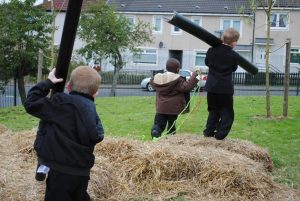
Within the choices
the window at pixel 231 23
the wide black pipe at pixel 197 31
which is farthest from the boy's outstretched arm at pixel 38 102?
the window at pixel 231 23

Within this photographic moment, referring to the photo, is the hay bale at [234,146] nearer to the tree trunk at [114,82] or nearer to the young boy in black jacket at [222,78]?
the young boy in black jacket at [222,78]

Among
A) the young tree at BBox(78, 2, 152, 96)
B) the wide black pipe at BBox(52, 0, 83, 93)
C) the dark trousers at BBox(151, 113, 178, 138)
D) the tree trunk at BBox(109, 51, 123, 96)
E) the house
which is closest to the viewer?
the wide black pipe at BBox(52, 0, 83, 93)

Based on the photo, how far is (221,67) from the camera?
23.7 ft

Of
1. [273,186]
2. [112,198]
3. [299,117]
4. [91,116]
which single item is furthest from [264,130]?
[91,116]

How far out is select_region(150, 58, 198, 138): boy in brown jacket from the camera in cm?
825

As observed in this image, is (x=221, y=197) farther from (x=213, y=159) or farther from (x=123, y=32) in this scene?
(x=123, y=32)

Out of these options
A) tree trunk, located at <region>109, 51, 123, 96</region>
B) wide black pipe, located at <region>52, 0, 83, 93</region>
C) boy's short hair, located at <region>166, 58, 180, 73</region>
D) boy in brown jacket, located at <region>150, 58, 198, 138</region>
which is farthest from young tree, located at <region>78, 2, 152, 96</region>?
wide black pipe, located at <region>52, 0, 83, 93</region>

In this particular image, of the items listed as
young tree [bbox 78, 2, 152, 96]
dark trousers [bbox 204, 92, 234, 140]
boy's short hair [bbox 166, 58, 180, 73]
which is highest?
young tree [bbox 78, 2, 152, 96]

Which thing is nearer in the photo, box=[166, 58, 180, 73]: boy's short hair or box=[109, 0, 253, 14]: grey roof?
box=[166, 58, 180, 73]: boy's short hair

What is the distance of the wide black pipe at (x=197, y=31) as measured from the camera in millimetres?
5715

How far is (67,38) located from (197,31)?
8.09 feet

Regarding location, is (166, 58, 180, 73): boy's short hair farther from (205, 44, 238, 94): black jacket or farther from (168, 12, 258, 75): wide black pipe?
(168, 12, 258, 75): wide black pipe

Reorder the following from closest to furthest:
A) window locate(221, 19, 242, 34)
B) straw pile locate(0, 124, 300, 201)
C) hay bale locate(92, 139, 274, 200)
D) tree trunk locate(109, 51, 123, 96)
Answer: straw pile locate(0, 124, 300, 201)
hay bale locate(92, 139, 274, 200)
tree trunk locate(109, 51, 123, 96)
window locate(221, 19, 242, 34)

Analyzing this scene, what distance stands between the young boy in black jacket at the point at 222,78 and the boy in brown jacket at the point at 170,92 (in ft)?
2.59
